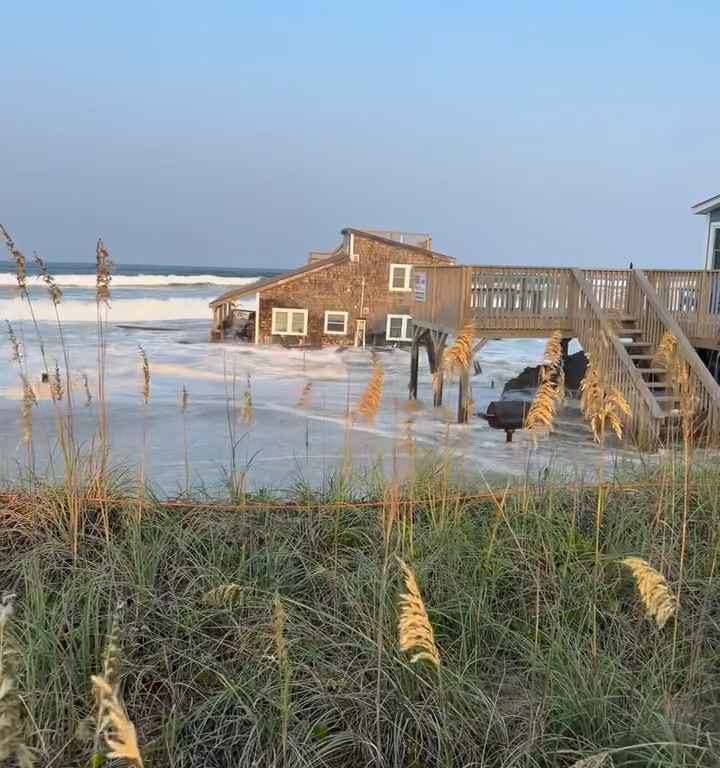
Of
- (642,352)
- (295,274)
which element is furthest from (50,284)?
(295,274)

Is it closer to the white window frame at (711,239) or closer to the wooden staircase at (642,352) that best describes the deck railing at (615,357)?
the wooden staircase at (642,352)

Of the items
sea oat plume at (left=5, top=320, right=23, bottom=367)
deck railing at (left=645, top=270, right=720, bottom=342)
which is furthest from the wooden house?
sea oat plume at (left=5, top=320, right=23, bottom=367)

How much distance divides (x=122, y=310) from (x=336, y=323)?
87.4 feet

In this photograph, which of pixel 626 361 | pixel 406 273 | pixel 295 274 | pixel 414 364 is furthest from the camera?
pixel 406 273

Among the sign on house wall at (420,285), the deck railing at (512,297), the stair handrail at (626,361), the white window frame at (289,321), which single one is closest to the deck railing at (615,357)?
the stair handrail at (626,361)

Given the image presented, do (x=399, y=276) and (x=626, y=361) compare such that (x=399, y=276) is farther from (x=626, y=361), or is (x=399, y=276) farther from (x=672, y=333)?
(x=626, y=361)

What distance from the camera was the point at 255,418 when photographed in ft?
42.3

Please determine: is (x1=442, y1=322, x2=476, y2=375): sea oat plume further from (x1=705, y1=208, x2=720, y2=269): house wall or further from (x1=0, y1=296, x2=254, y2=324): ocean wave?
(x1=0, y1=296, x2=254, y2=324): ocean wave

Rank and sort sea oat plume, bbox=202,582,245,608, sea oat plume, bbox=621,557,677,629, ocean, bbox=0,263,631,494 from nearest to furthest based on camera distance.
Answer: sea oat plume, bbox=621,557,677,629
sea oat plume, bbox=202,582,245,608
ocean, bbox=0,263,631,494

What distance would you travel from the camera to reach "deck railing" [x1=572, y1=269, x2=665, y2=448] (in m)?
10.3

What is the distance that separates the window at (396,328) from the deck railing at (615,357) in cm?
1954

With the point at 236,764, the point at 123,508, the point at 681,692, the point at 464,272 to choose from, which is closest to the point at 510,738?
the point at 681,692

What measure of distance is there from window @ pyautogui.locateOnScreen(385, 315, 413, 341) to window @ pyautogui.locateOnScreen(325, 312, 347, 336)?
1.94 metres

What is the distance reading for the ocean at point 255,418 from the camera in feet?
23.6
